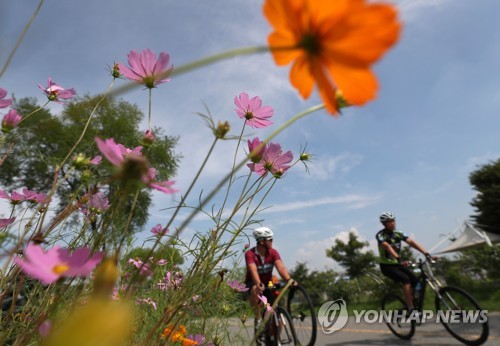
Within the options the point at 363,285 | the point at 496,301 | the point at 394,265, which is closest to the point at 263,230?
the point at 394,265

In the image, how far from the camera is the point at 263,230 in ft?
9.68

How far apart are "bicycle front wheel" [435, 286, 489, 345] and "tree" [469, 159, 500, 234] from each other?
14101mm

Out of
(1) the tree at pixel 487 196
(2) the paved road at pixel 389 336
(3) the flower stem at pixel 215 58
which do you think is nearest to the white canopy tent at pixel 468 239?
(1) the tree at pixel 487 196

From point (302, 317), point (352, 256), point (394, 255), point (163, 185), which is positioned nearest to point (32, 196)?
point (163, 185)

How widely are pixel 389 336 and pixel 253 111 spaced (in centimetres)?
415

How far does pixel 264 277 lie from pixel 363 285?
616 cm

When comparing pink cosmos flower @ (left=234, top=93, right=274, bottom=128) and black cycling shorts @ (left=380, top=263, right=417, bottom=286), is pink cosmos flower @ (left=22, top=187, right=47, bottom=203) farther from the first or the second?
black cycling shorts @ (left=380, top=263, right=417, bottom=286)

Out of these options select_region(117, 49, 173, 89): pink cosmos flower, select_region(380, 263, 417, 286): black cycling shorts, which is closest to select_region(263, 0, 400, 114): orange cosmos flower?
select_region(117, 49, 173, 89): pink cosmos flower

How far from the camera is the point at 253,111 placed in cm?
79

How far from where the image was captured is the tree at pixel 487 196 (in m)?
15.1

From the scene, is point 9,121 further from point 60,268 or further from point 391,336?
point 391,336

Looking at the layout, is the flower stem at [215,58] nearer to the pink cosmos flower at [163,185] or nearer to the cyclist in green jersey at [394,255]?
the pink cosmos flower at [163,185]

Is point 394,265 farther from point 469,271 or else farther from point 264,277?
point 469,271

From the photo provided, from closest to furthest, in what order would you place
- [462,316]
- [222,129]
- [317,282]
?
[222,129], [462,316], [317,282]
